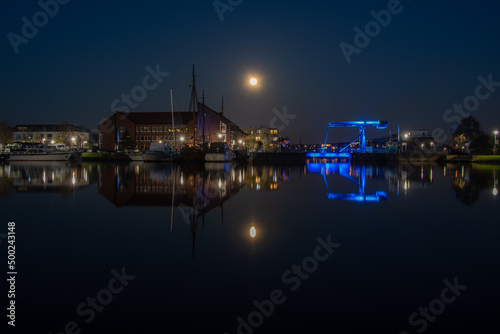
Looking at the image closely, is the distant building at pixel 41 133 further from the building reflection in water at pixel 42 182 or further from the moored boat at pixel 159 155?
the building reflection in water at pixel 42 182

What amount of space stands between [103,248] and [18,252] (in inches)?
56.3

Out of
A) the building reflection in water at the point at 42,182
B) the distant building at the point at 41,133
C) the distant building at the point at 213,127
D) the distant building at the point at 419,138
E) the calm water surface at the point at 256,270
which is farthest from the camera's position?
the distant building at the point at 41,133

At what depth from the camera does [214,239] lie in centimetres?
714

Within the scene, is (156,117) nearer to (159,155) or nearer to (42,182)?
(159,155)

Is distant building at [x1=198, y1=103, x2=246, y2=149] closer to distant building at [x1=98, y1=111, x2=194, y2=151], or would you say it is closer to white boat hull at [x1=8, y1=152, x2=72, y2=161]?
distant building at [x1=98, y1=111, x2=194, y2=151]

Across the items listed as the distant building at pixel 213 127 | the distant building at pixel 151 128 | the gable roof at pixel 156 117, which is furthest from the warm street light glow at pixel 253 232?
the gable roof at pixel 156 117

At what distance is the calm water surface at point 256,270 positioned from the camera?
12.9ft

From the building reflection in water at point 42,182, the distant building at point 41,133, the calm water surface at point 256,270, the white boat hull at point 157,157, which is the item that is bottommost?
the calm water surface at point 256,270

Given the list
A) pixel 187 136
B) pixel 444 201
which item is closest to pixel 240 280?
pixel 444 201

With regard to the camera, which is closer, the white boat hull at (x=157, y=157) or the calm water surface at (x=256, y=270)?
the calm water surface at (x=256, y=270)

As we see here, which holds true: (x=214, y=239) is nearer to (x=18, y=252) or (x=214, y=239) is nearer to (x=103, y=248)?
(x=103, y=248)

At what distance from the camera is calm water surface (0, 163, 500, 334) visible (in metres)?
3.93

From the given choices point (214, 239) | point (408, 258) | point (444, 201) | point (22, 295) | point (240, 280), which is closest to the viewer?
point (22, 295)

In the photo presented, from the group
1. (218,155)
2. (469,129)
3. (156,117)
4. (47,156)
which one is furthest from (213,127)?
A: (469,129)
